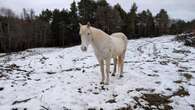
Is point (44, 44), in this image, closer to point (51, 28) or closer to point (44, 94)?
point (51, 28)

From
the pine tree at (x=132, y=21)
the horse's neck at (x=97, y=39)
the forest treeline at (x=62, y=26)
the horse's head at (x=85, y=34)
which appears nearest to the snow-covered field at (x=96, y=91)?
the horse's neck at (x=97, y=39)

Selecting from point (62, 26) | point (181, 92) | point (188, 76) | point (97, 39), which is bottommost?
point (181, 92)

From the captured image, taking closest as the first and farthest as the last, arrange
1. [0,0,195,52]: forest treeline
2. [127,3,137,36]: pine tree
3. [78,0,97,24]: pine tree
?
[0,0,195,52]: forest treeline → [78,0,97,24]: pine tree → [127,3,137,36]: pine tree

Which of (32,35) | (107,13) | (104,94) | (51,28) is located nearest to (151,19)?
(107,13)

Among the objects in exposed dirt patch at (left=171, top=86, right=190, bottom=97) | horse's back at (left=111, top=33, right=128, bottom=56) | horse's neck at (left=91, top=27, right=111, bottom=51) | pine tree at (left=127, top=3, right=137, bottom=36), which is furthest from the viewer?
pine tree at (left=127, top=3, right=137, bottom=36)

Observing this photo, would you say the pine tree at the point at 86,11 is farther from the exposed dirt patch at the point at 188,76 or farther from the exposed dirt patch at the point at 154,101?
the exposed dirt patch at the point at 154,101

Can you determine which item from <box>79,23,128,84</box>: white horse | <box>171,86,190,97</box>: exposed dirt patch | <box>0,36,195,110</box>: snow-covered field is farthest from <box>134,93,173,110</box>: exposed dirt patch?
<box>79,23,128,84</box>: white horse

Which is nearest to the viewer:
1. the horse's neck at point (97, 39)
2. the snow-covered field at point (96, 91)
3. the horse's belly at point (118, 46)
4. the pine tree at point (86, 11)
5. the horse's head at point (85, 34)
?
the snow-covered field at point (96, 91)

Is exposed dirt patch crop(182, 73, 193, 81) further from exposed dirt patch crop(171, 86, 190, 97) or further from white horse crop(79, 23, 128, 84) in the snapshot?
white horse crop(79, 23, 128, 84)

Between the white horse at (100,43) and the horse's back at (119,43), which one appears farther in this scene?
the horse's back at (119,43)

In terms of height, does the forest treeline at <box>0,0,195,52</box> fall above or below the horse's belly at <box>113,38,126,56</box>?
above

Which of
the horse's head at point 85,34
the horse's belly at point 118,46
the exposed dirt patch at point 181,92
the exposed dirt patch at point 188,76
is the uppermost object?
the horse's head at point 85,34

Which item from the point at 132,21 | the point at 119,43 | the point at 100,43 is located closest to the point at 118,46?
the point at 119,43

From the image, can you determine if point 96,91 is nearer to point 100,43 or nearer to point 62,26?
point 100,43
